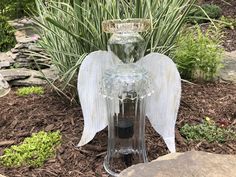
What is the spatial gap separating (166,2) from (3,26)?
12.9 feet

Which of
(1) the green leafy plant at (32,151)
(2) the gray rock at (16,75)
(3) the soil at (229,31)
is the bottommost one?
(3) the soil at (229,31)

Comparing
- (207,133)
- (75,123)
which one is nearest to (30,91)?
(75,123)

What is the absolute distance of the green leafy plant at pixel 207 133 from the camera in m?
2.83

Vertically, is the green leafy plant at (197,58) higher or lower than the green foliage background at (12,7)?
higher

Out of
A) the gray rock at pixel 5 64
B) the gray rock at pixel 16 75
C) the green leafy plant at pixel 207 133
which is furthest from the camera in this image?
the gray rock at pixel 5 64

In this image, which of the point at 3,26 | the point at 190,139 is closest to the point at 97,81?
the point at 190,139

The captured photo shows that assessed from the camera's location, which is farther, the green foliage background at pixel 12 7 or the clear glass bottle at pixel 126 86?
the green foliage background at pixel 12 7

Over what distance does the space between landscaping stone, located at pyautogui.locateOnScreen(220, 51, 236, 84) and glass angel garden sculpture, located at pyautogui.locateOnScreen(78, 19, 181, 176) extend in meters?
1.60

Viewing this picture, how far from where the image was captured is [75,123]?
302 centimetres

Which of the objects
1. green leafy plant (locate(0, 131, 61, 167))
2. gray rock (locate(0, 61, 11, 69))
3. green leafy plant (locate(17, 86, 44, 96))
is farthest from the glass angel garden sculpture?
gray rock (locate(0, 61, 11, 69))

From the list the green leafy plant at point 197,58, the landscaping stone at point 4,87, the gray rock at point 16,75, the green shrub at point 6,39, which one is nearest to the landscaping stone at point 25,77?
the gray rock at point 16,75

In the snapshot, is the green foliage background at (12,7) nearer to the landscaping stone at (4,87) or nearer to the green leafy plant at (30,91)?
the landscaping stone at (4,87)

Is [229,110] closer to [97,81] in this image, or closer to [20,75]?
[97,81]

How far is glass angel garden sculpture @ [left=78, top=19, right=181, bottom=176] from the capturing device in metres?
2.24
